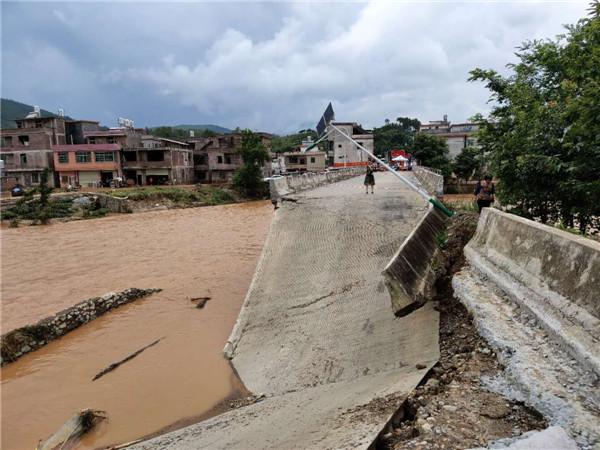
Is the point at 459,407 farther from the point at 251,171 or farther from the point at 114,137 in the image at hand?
the point at 114,137

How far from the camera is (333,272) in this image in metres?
7.93

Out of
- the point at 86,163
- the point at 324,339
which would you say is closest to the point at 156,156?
the point at 86,163

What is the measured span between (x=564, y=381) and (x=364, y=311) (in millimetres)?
3643

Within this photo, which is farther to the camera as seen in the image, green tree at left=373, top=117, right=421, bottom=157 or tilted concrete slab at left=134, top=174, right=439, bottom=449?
green tree at left=373, top=117, right=421, bottom=157

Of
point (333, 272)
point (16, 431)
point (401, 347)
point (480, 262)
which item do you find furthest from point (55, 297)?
point (480, 262)

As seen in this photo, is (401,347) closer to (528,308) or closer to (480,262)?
(480,262)

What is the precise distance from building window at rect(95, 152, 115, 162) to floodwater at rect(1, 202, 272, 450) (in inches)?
899

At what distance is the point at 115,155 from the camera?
44.6 meters

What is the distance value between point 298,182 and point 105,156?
36128mm

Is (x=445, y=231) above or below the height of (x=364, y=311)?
above

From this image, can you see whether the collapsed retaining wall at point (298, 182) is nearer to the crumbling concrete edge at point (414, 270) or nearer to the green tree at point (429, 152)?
the crumbling concrete edge at point (414, 270)

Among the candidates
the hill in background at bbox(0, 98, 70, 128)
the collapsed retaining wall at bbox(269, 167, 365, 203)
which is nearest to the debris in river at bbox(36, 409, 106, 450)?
the collapsed retaining wall at bbox(269, 167, 365, 203)

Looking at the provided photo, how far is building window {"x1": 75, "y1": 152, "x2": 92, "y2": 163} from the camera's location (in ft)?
143

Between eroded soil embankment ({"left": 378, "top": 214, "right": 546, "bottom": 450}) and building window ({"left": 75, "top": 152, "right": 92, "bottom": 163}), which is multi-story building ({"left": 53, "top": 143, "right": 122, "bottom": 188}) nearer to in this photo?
building window ({"left": 75, "top": 152, "right": 92, "bottom": 163})
